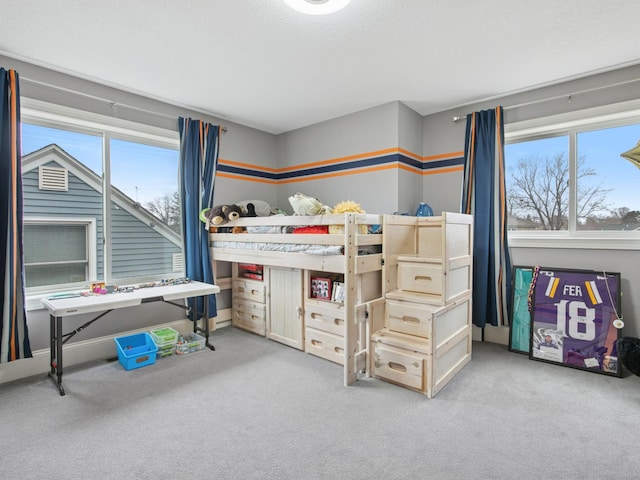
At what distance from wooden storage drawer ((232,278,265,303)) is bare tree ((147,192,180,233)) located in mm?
920

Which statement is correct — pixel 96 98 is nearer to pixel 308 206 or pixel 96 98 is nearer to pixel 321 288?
pixel 308 206

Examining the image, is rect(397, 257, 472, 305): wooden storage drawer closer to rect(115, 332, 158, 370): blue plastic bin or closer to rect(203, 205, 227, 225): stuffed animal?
rect(203, 205, 227, 225): stuffed animal

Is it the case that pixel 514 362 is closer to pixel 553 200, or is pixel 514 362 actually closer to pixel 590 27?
pixel 553 200

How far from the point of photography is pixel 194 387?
2502mm

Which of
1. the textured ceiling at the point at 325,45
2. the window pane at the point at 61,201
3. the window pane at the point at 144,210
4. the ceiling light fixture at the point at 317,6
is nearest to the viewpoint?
the ceiling light fixture at the point at 317,6

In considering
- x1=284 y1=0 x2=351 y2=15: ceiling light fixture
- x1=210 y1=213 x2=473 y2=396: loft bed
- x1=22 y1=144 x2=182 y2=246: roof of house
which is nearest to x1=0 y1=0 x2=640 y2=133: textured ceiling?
x1=284 y1=0 x2=351 y2=15: ceiling light fixture

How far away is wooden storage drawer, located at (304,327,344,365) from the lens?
2900mm

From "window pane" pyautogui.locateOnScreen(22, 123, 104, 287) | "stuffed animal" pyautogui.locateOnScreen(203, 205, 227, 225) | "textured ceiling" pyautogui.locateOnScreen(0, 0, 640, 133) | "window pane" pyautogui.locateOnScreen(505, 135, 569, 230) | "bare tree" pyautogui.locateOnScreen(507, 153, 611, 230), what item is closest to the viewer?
"textured ceiling" pyautogui.locateOnScreen(0, 0, 640, 133)

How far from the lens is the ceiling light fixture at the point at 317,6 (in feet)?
6.34

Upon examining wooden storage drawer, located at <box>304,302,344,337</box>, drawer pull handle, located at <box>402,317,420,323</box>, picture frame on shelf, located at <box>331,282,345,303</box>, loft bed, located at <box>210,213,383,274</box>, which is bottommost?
wooden storage drawer, located at <box>304,302,344,337</box>

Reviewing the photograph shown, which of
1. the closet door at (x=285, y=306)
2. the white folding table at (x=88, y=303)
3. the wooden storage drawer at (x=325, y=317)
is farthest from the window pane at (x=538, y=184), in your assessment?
the white folding table at (x=88, y=303)

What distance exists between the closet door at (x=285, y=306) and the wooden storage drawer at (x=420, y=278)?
99 cm

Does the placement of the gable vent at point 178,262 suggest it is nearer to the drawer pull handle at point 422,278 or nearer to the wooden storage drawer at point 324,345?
the wooden storage drawer at point 324,345

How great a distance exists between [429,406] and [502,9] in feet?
8.32
